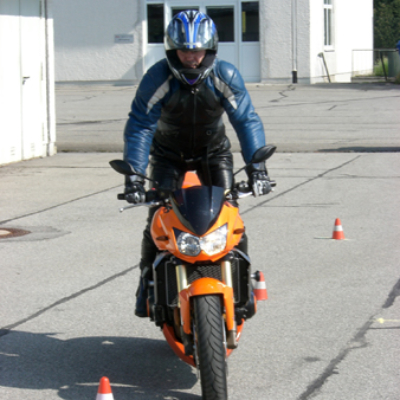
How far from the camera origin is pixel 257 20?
32406 mm

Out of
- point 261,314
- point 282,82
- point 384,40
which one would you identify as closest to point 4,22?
point 261,314

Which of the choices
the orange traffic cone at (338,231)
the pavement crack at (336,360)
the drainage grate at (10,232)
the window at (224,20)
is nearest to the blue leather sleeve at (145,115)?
the pavement crack at (336,360)

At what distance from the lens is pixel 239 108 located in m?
4.77

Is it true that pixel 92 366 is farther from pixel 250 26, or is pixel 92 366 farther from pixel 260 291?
pixel 250 26

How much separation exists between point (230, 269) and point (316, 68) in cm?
2930

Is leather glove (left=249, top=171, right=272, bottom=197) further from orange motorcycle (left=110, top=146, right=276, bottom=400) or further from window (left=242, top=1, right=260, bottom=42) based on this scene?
window (left=242, top=1, right=260, bottom=42)

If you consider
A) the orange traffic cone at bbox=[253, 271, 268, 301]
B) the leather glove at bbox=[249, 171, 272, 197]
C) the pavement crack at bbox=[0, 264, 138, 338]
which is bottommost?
the pavement crack at bbox=[0, 264, 138, 338]

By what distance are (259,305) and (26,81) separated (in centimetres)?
975

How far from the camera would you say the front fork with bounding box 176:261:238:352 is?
3994 millimetres

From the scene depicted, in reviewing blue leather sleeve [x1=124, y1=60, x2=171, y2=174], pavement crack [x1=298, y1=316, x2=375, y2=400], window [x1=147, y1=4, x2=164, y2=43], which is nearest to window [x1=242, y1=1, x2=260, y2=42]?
window [x1=147, y1=4, x2=164, y2=43]

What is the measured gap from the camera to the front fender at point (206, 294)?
13.1ft

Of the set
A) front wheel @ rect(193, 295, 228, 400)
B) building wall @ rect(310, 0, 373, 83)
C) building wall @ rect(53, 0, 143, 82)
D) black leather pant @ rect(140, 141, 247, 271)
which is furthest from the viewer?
building wall @ rect(53, 0, 143, 82)

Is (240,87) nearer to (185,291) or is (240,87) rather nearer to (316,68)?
(185,291)

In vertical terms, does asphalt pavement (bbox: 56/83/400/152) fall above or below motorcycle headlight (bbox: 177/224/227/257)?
above
